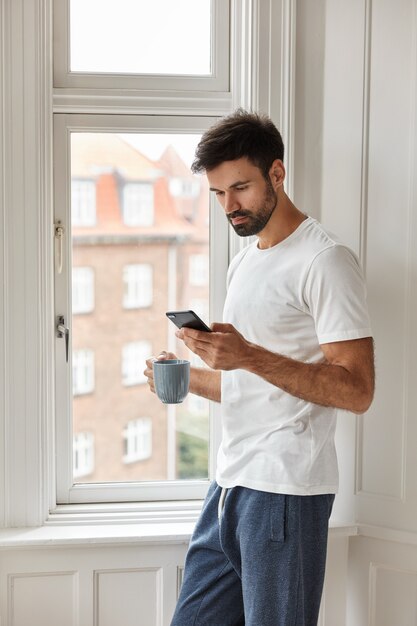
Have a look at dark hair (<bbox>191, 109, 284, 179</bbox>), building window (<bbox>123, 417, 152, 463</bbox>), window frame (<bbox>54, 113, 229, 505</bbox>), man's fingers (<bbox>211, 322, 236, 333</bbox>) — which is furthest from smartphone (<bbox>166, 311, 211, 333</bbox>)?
building window (<bbox>123, 417, 152, 463</bbox>)

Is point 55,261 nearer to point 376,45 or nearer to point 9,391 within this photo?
point 9,391

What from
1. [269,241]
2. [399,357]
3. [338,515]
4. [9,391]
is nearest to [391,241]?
[399,357]

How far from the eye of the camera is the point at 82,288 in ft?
7.43

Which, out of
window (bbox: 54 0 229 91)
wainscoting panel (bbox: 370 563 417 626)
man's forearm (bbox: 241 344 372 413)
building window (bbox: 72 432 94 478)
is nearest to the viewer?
man's forearm (bbox: 241 344 372 413)

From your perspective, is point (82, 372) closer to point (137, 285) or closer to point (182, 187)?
point (137, 285)

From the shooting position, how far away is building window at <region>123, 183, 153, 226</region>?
2260 millimetres

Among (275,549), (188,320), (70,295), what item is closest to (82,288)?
(70,295)

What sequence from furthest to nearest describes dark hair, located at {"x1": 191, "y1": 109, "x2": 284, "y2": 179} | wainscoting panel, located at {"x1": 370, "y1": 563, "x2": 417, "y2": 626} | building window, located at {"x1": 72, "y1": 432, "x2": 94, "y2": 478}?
1. building window, located at {"x1": 72, "y1": 432, "x2": 94, "y2": 478}
2. wainscoting panel, located at {"x1": 370, "y1": 563, "x2": 417, "y2": 626}
3. dark hair, located at {"x1": 191, "y1": 109, "x2": 284, "y2": 179}

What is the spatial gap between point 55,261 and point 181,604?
3.44 feet

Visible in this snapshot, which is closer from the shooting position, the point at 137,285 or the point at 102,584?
the point at 102,584

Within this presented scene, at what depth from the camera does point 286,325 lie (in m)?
1.64

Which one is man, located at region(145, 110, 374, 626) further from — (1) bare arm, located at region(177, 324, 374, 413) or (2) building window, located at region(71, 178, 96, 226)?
(2) building window, located at region(71, 178, 96, 226)

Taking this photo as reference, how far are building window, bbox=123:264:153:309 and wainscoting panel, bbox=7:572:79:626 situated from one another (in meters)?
0.83

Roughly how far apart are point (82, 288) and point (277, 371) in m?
0.93
